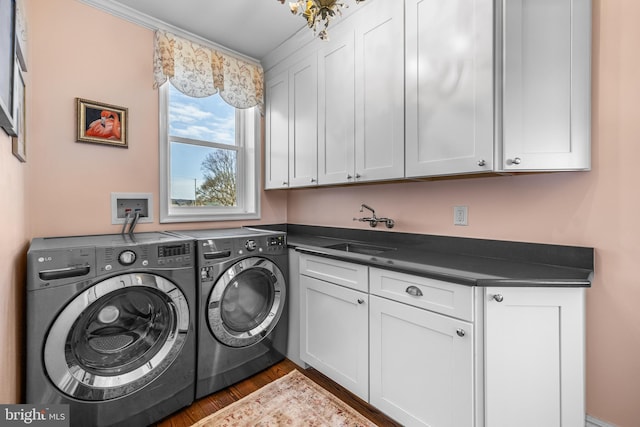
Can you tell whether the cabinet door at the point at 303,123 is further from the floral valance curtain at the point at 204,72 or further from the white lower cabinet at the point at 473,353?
the white lower cabinet at the point at 473,353

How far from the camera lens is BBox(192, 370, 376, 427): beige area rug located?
173cm

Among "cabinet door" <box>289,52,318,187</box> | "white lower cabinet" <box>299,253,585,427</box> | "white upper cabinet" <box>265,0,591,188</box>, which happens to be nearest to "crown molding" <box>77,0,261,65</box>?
"cabinet door" <box>289,52,318,187</box>

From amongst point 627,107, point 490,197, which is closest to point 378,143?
point 490,197

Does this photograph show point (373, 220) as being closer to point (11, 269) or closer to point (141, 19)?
point (11, 269)

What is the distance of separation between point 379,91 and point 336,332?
156 centimetres

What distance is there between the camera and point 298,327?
7.45ft

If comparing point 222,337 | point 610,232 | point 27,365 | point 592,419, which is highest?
point 610,232

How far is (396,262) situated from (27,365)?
1.80m

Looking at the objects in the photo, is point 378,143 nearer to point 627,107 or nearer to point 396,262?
point 396,262

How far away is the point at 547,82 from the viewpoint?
54.1 inches

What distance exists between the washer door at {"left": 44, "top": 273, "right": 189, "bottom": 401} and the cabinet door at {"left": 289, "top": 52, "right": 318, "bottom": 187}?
1.27 metres

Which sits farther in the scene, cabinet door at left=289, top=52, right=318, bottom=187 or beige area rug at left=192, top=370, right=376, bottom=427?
cabinet door at left=289, top=52, right=318, bottom=187

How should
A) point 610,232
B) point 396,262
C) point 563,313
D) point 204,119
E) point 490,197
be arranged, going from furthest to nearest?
point 204,119
point 490,197
point 396,262
point 610,232
point 563,313

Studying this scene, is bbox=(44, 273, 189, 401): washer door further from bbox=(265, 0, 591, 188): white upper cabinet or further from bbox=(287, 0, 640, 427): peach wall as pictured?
bbox=(287, 0, 640, 427): peach wall
